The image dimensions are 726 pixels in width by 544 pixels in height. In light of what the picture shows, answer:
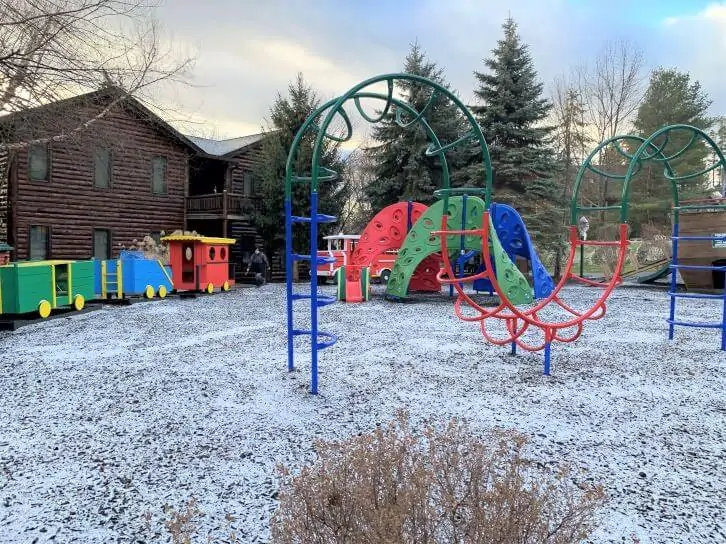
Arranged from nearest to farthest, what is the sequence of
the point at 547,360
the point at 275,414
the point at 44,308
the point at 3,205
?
the point at 275,414
the point at 547,360
the point at 44,308
the point at 3,205

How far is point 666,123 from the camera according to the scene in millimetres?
25594

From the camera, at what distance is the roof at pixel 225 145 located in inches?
778

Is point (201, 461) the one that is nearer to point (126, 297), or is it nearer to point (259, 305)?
point (259, 305)

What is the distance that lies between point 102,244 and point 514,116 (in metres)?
15.4

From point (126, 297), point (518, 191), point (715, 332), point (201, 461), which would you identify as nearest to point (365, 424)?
point (201, 461)

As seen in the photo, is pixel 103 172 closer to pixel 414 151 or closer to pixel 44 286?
pixel 44 286

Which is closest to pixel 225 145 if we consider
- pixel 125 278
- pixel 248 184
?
pixel 248 184

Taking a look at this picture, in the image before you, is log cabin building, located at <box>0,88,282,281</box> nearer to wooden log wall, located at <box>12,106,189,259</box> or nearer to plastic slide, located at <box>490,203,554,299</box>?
wooden log wall, located at <box>12,106,189,259</box>

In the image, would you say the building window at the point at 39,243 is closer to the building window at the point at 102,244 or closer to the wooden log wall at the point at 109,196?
the wooden log wall at the point at 109,196

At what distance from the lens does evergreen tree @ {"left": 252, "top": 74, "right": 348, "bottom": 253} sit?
18922 mm

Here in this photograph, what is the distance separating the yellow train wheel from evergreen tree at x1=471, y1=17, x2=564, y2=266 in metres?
13.8

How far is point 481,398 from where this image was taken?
421cm

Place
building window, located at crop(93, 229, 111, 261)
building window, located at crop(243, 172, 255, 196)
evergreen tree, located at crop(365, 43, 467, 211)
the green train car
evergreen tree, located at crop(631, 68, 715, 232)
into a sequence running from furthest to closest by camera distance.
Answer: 1. evergreen tree, located at crop(631, 68, 715, 232)
2. building window, located at crop(243, 172, 255, 196)
3. evergreen tree, located at crop(365, 43, 467, 211)
4. building window, located at crop(93, 229, 111, 261)
5. the green train car

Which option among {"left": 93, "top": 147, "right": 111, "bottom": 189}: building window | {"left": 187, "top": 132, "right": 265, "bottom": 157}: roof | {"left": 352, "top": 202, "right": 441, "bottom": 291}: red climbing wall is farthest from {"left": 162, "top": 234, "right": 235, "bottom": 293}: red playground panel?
{"left": 187, "top": 132, "right": 265, "bottom": 157}: roof
